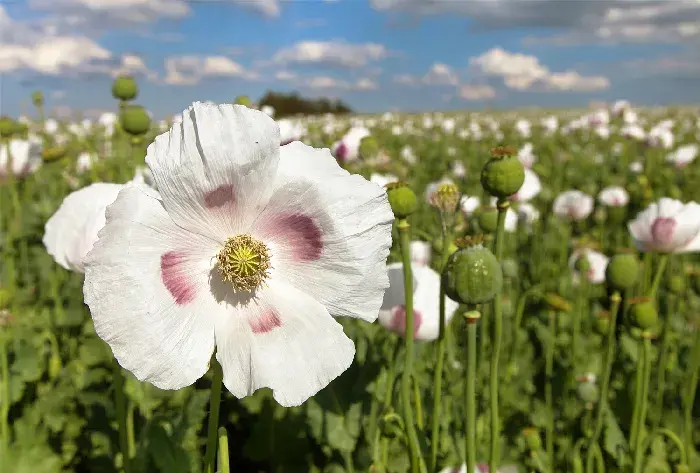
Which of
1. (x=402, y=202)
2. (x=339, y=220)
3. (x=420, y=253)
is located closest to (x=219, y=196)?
(x=339, y=220)

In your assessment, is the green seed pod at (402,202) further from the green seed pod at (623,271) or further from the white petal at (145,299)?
the green seed pod at (623,271)

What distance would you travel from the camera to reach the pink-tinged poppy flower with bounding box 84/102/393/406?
1.13 m

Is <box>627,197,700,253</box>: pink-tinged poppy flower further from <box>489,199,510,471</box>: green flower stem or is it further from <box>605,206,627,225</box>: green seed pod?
<box>605,206,627,225</box>: green seed pod

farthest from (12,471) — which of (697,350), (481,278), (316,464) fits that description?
(697,350)

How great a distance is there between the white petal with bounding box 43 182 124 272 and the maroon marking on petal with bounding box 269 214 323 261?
1.83 ft

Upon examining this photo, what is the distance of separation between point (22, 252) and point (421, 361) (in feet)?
10.3

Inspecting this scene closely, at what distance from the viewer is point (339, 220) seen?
1242 mm

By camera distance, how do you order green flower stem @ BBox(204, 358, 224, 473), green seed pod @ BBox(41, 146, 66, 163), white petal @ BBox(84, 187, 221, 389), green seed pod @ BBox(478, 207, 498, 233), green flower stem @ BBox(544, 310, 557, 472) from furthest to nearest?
green seed pod @ BBox(41, 146, 66, 163)
green flower stem @ BBox(544, 310, 557, 472)
green seed pod @ BBox(478, 207, 498, 233)
green flower stem @ BBox(204, 358, 224, 473)
white petal @ BBox(84, 187, 221, 389)

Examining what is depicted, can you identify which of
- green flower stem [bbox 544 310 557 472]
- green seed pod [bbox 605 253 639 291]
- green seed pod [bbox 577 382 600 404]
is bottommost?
green flower stem [bbox 544 310 557 472]

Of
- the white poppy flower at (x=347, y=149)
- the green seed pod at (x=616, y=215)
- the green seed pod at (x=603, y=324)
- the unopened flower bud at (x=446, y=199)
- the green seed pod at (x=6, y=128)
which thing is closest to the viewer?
the unopened flower bud at (x=446, y=199)

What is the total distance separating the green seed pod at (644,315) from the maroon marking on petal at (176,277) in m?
1.69

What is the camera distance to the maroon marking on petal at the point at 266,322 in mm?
1270

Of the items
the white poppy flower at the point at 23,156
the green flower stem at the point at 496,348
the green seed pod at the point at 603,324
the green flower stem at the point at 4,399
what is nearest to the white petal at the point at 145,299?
the green flower stem at the point at 496,348

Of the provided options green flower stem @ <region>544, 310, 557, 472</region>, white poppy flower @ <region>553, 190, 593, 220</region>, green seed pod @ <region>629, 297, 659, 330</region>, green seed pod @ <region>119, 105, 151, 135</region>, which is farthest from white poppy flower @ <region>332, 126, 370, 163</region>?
white poppy flower @ <region>553, 190, 593, 220</region>
